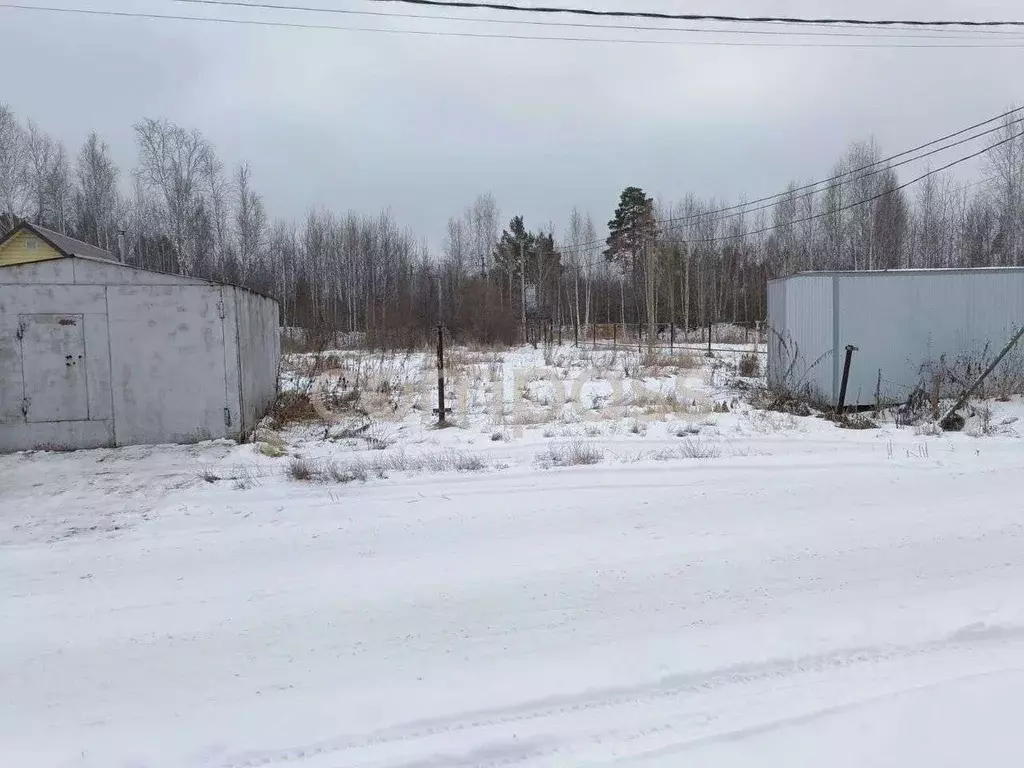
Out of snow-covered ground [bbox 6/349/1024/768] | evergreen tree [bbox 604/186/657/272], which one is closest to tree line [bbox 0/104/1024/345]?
evergreen tree [bbox 604/186/657/272]

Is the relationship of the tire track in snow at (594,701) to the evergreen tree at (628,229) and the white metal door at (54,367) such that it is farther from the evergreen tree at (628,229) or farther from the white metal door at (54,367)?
the evergreen tree at (628,229)

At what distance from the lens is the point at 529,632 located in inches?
143

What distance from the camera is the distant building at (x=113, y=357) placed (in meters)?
8.59

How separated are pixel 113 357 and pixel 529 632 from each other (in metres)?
7.72

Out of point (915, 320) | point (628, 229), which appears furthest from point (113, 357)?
point (628, 229)

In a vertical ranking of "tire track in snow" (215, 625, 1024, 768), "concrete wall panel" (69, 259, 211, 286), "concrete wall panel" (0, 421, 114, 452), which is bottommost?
"tire track in snow" (215, 625, 1024, 768)

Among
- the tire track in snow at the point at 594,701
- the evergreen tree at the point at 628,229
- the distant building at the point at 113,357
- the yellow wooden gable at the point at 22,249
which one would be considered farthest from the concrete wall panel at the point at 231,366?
the evergreen tree at the point at 628,229

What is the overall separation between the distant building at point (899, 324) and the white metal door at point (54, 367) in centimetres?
1130

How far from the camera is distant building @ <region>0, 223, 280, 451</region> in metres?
8.59

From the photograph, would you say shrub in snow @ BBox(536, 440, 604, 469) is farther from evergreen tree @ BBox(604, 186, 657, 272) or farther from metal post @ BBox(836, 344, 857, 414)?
evergreen tree @ BBox(604, 186, 657, 272)

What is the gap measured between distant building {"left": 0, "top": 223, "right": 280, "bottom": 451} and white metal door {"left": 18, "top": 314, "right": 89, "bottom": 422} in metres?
0.01

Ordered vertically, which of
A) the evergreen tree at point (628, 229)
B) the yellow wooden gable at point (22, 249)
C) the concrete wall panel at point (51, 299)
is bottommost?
the concrete wall panel at point (51, 299)

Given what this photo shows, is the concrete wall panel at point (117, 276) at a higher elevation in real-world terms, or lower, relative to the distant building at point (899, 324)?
higher

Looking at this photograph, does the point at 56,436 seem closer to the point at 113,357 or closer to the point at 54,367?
the point at 54,367
